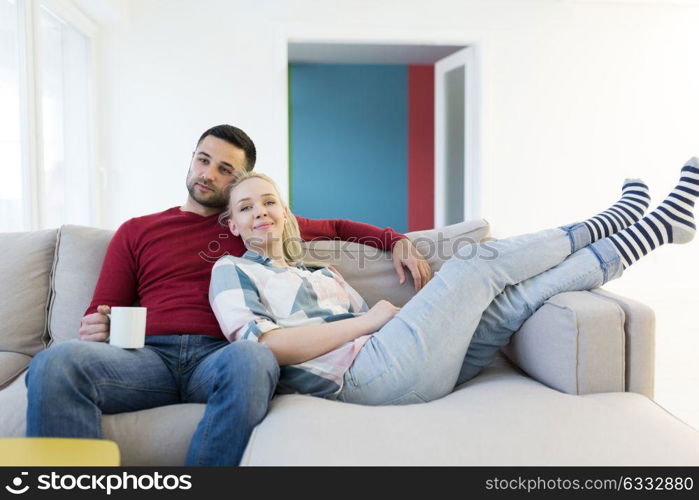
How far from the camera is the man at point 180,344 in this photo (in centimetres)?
134

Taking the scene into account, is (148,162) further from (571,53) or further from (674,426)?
(674,426)

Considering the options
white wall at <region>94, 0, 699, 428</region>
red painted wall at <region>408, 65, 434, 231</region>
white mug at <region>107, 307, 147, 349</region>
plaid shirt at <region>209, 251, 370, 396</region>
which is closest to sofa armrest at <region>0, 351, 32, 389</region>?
white mug at <region>107, 307, 147, 349</region>

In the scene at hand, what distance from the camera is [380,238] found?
211cm

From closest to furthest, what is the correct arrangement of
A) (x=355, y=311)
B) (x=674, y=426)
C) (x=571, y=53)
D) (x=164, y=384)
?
→ (x=674, y=426), (x=164, y=384), (x=355, y=311), (x=571, y=53)

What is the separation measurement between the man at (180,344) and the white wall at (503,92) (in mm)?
2936

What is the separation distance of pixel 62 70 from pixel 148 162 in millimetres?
867

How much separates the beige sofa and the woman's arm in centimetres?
12

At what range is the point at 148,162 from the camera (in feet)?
16.1

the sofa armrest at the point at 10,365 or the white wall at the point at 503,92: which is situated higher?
the white wall at the point at 503,92

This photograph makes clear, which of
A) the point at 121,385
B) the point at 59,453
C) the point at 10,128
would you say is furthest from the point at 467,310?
the point at 10,128

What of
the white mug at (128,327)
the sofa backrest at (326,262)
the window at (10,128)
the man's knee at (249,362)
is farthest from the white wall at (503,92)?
the man's knee at (249,362)

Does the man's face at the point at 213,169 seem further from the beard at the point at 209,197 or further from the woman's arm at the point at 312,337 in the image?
the woman's arm at the point at 312,337
